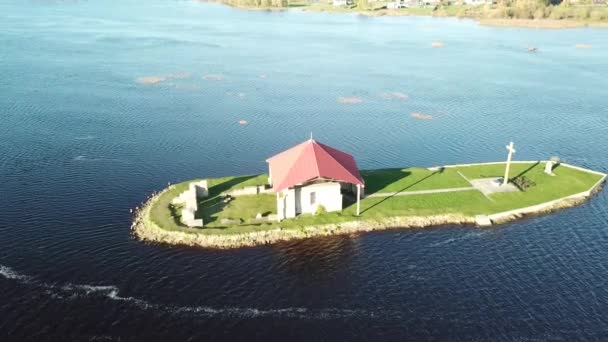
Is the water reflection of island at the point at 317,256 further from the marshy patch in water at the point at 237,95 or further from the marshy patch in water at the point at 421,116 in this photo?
the marshy patch in water at the point at 237,95

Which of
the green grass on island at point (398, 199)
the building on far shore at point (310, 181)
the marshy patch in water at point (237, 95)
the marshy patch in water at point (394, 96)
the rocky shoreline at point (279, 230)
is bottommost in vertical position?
the rocky shoreline at point (279, 230)

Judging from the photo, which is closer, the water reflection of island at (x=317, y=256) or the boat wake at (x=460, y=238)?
the water reflection of island at (x=317, y=256)

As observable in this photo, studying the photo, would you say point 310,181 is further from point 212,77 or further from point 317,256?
point 212,77

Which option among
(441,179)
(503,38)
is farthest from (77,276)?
(503,38)

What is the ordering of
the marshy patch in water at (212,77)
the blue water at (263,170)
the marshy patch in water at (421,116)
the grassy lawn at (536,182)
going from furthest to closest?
the marshy patch in water at (212,77) < the marshy patch in water at (421,116) < the grassy lawn at (536,182) < the blue water at (263,170)

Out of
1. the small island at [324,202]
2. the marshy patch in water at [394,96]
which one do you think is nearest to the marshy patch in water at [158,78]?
the marshy patch in water at [394,96]

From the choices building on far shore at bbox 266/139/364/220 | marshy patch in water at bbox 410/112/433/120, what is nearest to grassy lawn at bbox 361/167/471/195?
building on far shore at bbox 266/139/364/220

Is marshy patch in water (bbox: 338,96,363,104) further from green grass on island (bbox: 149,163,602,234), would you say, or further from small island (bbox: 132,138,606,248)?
small island (bbox: 132,138,606,248)
